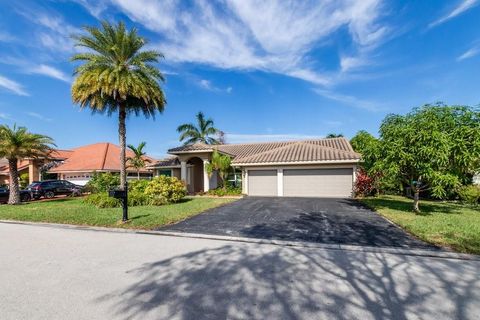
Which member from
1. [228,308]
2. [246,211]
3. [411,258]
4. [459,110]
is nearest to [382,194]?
[459,110]

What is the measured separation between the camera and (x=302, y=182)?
63.8ft

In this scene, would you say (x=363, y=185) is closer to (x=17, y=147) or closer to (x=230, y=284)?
(x=230, y=284)

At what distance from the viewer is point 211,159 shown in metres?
22.1

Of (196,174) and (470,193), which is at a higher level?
(196,174)

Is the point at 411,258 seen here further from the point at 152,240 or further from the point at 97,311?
the point at 152,240

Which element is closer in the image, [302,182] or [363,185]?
[363,185]

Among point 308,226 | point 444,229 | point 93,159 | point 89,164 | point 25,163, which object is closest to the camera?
point 444,229

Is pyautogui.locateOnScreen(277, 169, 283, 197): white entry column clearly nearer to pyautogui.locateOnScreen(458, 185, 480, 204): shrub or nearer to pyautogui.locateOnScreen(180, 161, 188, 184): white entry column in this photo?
pyautogui.locateOnScreen(180, 161, 188, 184): white entry column

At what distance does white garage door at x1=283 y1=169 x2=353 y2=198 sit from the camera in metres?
18.3

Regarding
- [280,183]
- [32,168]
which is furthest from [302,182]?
[32,168]

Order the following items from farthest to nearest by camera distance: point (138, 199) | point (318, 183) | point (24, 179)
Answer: point (24, 179), point (318, 183), point (138, 199)

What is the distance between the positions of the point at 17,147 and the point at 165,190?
10.7 meters

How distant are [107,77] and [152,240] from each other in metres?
11.6

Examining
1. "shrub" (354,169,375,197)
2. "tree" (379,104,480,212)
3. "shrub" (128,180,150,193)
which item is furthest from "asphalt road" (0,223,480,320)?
"shrub" (354,169,375,197)
